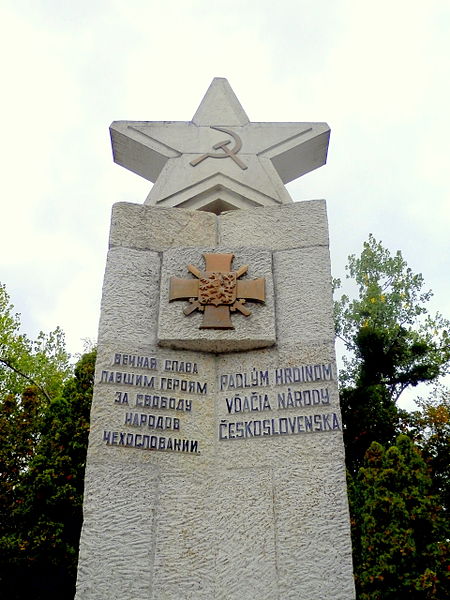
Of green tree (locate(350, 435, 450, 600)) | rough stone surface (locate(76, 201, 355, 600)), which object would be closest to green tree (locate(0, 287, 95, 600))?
green tree (locate(350, 435, 450, 600))

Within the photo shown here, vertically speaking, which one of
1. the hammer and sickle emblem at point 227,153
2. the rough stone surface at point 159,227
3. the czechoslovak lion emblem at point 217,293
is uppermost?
the hammer and sickle emblem at point 227,153

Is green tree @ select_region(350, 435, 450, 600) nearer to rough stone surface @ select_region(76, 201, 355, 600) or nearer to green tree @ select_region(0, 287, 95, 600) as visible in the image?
green tree @ select_region(0, 287, 95, 600)

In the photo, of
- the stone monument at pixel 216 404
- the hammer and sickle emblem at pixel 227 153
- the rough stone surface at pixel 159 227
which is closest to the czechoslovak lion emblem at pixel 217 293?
the stone monument at pixel 216 404

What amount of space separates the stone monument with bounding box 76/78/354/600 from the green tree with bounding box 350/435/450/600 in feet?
19.7

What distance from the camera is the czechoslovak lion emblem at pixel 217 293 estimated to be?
4430mm

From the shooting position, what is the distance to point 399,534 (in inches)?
364

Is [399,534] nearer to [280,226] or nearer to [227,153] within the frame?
[280,226]

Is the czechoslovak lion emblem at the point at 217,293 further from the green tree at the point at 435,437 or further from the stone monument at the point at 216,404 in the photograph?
the green tree at the point at 435,437

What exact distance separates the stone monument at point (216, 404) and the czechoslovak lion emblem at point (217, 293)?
0.04 ft

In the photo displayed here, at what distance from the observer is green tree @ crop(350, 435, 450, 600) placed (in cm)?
883

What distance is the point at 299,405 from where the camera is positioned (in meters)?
4.10

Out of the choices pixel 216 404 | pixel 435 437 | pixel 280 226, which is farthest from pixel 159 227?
pixel 435 437

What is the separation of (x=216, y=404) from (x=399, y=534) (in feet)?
20.8

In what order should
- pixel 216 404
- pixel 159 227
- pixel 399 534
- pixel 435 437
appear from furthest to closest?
pixel 435 437 → pixel 399 534 → pixel 159 227 → pixel 216 404
